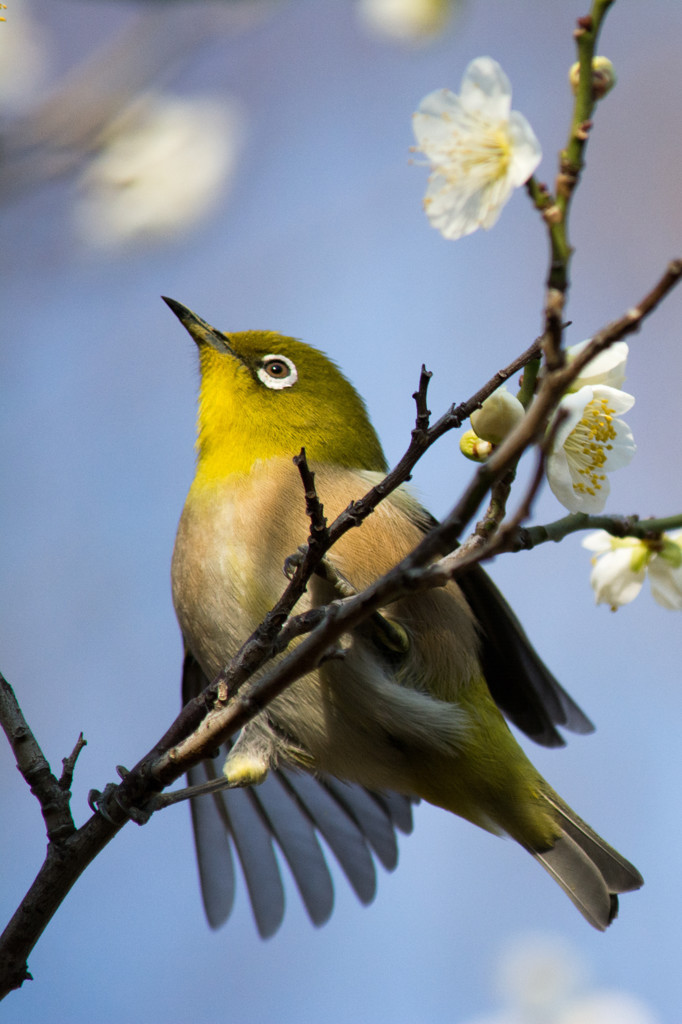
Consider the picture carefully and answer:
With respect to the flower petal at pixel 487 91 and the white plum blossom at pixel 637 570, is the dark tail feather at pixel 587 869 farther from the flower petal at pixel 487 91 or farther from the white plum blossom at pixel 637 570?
the flower petal at pixel 487 91

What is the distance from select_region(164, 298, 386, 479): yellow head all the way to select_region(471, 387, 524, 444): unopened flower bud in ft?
5.80

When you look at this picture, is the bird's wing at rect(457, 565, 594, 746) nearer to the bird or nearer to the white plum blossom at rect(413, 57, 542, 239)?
the bird

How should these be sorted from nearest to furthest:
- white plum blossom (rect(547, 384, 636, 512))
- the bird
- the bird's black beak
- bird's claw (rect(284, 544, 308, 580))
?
white plum blossom (rect(547, 384, 636, 512)) < bird's claw (rect(284, 544, 308, 580)) < the bird < the bird's black beak

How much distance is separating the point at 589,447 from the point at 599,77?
0.88 m

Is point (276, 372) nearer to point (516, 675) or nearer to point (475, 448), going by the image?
point (516, 675)

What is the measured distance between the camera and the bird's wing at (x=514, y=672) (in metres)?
3.81

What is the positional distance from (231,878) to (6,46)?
3.63 metres

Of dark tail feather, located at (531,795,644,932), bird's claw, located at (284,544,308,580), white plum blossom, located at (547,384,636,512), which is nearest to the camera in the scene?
white plum blossom, located at (547,384,636,512)

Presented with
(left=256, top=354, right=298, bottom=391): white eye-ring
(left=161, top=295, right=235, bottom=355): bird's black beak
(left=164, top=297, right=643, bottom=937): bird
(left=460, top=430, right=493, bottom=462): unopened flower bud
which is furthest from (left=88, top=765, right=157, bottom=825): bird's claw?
(left=161, top=295, right=235, bottom=355): bird's black beak

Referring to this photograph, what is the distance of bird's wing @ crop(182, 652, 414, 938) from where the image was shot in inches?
179

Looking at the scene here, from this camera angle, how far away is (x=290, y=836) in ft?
15.2

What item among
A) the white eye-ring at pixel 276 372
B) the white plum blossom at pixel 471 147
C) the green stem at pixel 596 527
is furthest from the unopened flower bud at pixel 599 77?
the white eye-ring at pixel 276 372

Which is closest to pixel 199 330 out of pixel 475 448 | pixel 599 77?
pixel 475 448

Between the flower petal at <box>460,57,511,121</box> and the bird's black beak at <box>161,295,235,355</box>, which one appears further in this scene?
the bird's black beak at <box>161,295,235,355</box>
